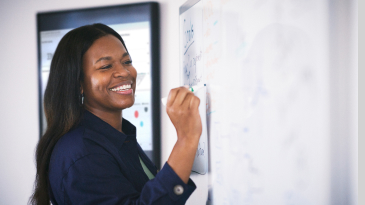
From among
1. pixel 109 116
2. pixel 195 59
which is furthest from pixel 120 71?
pixel 195 59

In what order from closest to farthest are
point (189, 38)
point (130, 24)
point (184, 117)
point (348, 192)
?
point (348, 192), point (184, 117), point (189, 38), point (130, 24)

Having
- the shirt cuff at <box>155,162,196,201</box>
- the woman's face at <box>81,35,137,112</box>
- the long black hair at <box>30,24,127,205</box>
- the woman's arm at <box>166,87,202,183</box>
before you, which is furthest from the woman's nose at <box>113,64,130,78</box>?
the shirt cuff at <box>155,162,196,201</box>

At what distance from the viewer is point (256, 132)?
571 mm

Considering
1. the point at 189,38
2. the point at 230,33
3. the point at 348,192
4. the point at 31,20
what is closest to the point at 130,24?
the point at 189,38

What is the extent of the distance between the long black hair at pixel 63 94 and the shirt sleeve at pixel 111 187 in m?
0.19

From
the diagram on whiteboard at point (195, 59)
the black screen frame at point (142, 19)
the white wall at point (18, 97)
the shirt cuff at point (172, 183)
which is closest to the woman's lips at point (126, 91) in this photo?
the diagram on whiteboard at point (195, 59)

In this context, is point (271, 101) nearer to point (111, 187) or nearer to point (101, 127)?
point (111, 187)

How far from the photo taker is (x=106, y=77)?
766 millimetres

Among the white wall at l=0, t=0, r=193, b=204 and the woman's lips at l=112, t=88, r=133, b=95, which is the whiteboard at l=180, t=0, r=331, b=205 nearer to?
the woman's lips at l=112, t=88, r=133, b=95

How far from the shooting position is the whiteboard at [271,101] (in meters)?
0.46

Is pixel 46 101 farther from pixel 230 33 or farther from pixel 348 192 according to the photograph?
pixel 348 192

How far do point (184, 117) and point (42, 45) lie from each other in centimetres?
129

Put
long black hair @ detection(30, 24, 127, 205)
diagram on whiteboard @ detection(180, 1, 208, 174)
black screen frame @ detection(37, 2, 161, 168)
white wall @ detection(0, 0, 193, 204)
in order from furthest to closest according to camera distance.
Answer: white wall @ detection(0, 0, 193, 204) → black screen frame @ detection(37, 2, 161, 168) → diagram on whiteboard @ detection(180, 1, 208, 174) → long black hair @ detection(30, 24, 127, 205)

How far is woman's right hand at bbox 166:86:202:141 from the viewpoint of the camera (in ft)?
2.04
